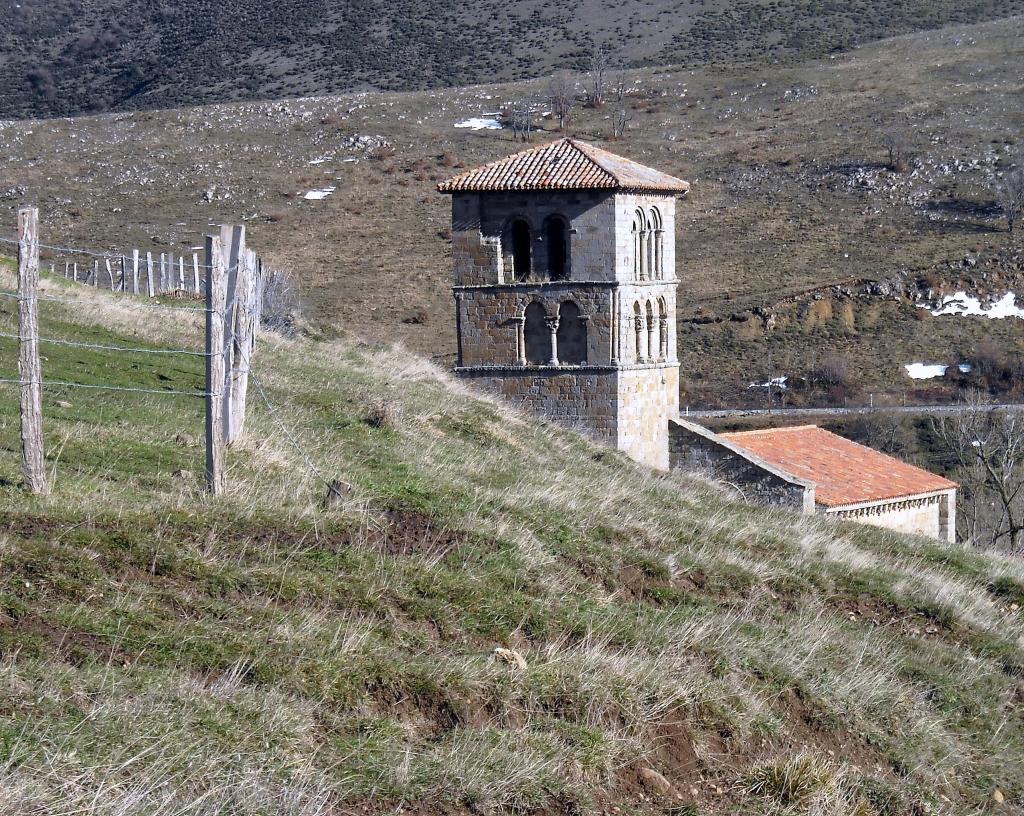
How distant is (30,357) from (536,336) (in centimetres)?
2321

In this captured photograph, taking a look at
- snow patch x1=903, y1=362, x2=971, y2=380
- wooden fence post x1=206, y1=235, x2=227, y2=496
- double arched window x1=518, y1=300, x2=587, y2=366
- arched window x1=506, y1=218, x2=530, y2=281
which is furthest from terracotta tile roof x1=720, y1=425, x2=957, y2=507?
snow patch x1=903, y1=362, x2=971, y2=380

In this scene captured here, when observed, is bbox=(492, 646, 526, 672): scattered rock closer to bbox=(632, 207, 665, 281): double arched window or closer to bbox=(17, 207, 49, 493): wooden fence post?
bbox=(17, 207, 49, 493): wooden fence post

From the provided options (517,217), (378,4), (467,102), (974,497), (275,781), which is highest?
(378,4)

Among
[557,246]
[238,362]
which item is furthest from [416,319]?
[238,362]

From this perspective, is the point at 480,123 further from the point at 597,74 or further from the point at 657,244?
the point at 657,244

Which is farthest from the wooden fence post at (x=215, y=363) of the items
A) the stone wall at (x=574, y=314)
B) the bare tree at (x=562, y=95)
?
the bare tree at (x=562, y=95)

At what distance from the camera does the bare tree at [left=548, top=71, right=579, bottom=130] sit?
283 feet

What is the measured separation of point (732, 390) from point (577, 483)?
38980mm

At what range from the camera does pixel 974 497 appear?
41750 millimetres

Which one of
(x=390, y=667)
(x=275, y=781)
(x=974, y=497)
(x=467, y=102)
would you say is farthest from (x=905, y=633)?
(x=467, y=102)

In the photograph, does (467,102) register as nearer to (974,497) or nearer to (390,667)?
(974,497)

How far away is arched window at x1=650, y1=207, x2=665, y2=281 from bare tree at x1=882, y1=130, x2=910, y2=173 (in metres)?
44.2

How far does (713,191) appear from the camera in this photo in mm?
73375

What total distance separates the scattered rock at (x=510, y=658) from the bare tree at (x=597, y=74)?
84310mm
